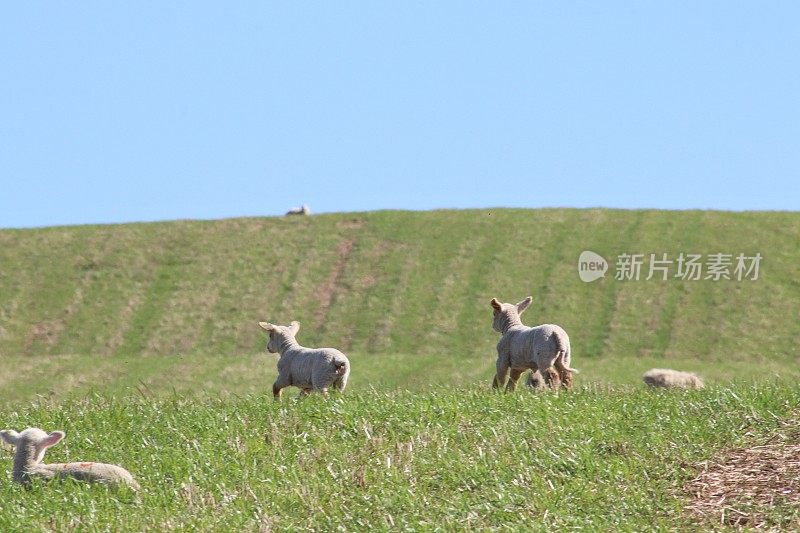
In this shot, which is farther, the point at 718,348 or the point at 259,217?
the point at 259,217

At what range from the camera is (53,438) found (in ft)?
39.4

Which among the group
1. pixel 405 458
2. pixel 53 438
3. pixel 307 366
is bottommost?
pixel 53 438

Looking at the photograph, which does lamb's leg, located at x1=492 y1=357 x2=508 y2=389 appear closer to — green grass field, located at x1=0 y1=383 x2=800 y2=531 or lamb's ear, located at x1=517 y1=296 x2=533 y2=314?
lamb's ear, located at x1=517 y1=296 x2=533 y2=314

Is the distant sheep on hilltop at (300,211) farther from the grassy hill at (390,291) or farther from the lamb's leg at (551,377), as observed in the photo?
the lamb's leg at (551,377)

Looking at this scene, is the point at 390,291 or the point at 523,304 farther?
the point at 390,291

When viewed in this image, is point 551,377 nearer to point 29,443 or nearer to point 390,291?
point 29,443

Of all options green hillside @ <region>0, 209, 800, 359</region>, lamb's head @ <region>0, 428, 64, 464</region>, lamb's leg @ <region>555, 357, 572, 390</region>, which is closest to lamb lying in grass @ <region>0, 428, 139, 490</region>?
lamb's head @ <region>0, 428, 64, 464</region>

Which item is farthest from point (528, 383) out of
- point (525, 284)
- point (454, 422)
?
point (525, 284)

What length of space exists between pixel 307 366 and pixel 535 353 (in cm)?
333

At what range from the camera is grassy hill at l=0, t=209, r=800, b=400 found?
47594 mm

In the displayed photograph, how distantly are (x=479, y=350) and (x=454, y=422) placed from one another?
113 ft

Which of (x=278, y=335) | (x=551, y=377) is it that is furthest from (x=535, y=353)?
(x=278, y=335)

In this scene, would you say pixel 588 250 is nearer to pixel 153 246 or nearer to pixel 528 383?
pixel 153 246

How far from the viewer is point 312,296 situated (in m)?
55.6
